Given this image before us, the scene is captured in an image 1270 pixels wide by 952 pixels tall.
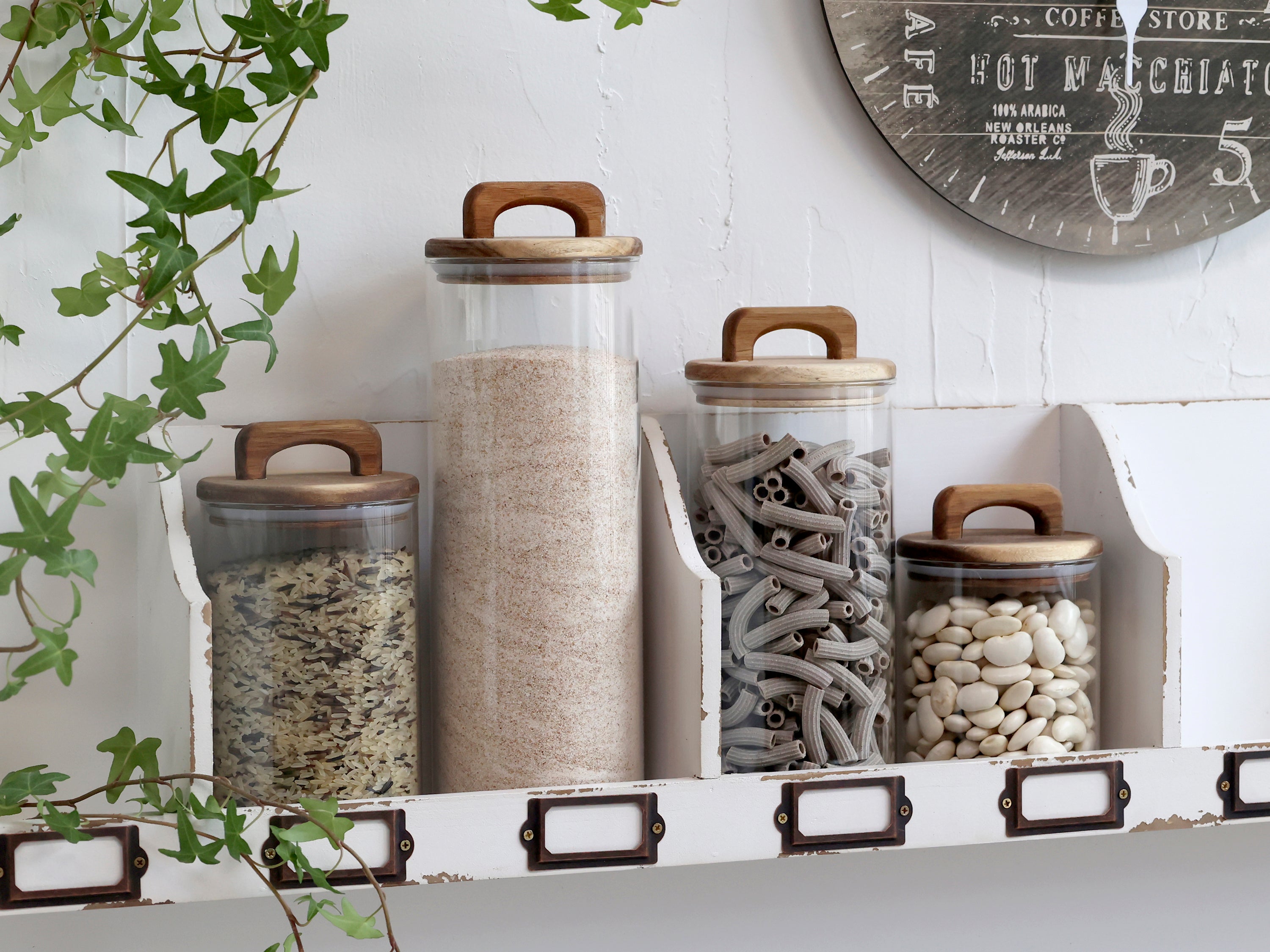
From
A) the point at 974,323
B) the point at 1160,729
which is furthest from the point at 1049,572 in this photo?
the point at 974,323

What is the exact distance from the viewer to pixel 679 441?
77cm

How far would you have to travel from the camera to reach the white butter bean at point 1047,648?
661mm

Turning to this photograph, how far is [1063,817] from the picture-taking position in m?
0.66

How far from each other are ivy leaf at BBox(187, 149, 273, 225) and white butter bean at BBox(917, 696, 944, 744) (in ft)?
1.49

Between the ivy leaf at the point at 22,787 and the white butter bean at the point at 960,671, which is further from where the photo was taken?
the white butter bean at the point at 960,671

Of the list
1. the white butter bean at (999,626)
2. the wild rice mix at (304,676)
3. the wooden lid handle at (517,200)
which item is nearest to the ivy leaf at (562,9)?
the wooden lid handle at (517,200)

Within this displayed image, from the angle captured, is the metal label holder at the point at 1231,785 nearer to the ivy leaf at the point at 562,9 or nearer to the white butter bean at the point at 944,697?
the white butter bean at the point at 944,697

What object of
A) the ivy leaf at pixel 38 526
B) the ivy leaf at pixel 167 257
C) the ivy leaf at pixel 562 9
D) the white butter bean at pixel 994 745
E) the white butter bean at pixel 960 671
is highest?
the ivy leaf at pixel 562 9

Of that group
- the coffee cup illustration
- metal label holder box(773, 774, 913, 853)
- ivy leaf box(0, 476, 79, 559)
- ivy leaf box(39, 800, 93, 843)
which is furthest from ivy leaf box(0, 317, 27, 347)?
the coffee cup illustration

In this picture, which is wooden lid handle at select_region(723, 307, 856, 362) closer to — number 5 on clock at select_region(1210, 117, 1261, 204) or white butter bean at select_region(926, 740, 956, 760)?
white butter bean at select_region(926, 740, 956, 760)

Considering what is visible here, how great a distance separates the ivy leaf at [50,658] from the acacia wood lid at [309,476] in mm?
132

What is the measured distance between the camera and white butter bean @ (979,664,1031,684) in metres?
0.66

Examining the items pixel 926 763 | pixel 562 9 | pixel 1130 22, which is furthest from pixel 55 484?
pixel 1130 22

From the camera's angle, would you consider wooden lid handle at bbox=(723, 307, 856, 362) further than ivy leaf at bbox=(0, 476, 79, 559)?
Yes
